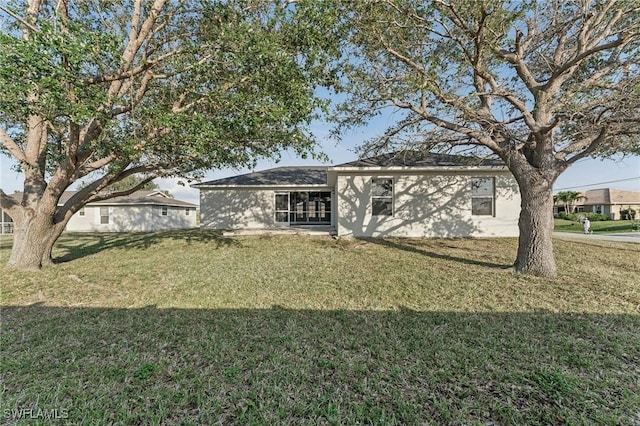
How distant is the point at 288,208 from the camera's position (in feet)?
49.0

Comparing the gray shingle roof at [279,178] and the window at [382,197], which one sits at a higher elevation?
the gray shingle roof at [279,178]

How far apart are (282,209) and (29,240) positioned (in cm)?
979

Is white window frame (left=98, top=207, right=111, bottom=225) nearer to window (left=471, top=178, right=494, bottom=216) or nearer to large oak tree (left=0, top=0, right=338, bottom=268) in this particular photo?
large oak tree (left=0, top=0, right=338, bottom=268)

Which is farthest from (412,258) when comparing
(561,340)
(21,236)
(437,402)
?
(21,236)

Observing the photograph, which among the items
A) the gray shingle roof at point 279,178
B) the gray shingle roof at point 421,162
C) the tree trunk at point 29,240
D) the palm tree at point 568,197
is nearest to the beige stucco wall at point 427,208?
the gray shingle roof at point 421,162

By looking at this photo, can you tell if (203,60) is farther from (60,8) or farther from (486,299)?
(486,299)

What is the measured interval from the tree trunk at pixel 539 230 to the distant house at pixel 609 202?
3893 cm

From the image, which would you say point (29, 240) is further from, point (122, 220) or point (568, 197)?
point (568, 197)

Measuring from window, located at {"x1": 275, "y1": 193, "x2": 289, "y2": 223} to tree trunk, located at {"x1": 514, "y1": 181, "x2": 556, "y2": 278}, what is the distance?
36.1ft

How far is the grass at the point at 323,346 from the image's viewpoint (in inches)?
88.4

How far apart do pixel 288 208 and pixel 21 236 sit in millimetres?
10052

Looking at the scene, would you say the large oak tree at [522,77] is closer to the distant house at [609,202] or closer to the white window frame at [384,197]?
the white window frame at [384,197]

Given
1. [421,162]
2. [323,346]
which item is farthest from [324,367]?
[421,162]

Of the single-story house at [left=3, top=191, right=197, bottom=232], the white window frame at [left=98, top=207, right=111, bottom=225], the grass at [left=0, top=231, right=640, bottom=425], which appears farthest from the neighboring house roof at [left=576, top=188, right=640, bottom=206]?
the white window frame at [left=98, top=207, right=111, bottom=225]
